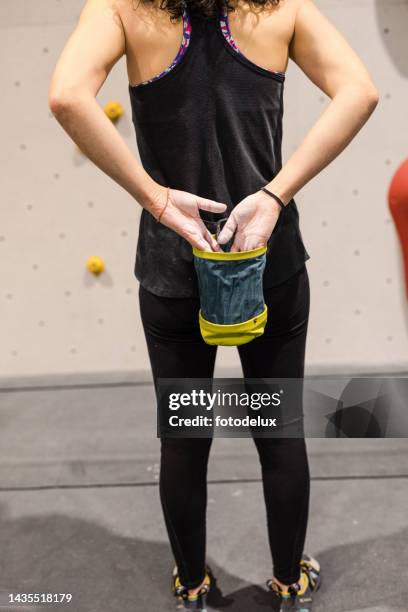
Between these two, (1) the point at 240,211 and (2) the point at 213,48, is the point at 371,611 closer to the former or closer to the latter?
(1) the point at 240,211

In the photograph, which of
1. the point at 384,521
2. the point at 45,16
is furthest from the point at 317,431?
the point at 45,16

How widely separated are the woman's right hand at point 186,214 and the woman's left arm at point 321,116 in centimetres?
3

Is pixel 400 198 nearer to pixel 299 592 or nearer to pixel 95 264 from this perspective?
pixel 299 592

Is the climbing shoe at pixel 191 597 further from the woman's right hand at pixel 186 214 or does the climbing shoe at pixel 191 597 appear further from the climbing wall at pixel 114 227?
the climbing wall at pixel 114 227

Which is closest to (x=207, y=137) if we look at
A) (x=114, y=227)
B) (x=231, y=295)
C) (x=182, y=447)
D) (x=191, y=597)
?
(x=231, y=295)

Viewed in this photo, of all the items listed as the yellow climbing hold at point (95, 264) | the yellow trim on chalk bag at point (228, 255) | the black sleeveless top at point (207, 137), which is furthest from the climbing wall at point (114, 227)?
the yellow trim on chalk bag at point (228, 255)

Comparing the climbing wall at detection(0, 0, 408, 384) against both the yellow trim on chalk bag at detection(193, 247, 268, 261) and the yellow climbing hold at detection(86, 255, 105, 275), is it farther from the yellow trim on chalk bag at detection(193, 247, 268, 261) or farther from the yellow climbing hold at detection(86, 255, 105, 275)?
the yellow trim on chalk bag at detection(193, 247, 268, 261)

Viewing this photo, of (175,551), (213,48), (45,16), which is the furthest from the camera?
(45,16)

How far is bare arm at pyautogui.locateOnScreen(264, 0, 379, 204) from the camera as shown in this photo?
0.96m

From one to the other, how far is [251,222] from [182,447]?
48cm

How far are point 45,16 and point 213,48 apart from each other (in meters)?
1.30

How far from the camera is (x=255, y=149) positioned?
1.02 meters

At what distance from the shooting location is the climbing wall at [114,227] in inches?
80.4

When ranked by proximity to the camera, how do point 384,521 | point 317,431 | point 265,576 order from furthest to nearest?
point 384,521 → point 265,576 → point 317,431
